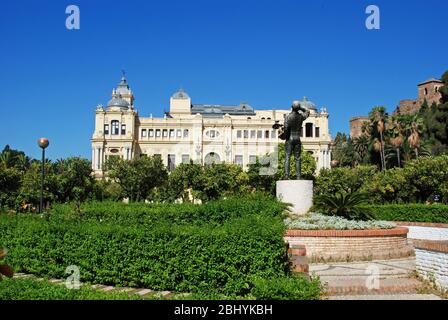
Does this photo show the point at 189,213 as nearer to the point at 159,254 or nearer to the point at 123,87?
the point at 159,254

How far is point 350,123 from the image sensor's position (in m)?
116

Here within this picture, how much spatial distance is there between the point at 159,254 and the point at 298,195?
7941 millimetres

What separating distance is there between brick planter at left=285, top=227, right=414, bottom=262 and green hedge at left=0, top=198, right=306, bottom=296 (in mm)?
3366

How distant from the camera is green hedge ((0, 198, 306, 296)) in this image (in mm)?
8844

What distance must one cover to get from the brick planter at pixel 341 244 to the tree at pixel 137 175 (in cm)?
3759

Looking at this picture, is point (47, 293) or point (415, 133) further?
point (415, 133)

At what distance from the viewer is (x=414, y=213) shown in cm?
2381

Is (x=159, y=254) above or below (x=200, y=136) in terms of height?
below

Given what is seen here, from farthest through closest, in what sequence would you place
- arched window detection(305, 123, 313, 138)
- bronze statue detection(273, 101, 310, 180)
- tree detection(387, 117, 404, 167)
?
arched window detection(305, 123, 313, 138) < tree detection(387, 117, 404, 167) < bronze statue detection(273, 101, 310, 180)

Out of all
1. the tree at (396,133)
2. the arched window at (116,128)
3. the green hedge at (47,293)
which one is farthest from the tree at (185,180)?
the green hedge at (47,293)

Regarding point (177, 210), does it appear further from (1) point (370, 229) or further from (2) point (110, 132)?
(2) point (110, 132)

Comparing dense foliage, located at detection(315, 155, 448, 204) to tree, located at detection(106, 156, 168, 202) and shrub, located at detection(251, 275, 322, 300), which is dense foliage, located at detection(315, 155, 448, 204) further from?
shrub, located at detection(251, 275, 322, 300)

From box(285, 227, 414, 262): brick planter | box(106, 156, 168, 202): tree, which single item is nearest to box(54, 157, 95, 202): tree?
box(106, 156, 168, 202): tree

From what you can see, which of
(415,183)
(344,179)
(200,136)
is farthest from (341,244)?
(200,136)
